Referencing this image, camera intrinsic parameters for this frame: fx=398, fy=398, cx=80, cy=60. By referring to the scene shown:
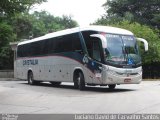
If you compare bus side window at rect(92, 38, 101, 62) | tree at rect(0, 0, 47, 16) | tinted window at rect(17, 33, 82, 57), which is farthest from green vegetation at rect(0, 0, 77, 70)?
bus side window at rect(92, 38, 101, 62)

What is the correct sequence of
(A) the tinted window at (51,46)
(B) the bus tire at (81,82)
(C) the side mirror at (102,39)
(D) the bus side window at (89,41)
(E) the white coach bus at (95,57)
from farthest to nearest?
(A) the tinted window at (51,46)
(B) the bus tire at (81,82)
(D) the bus side window at (89,41)
(E) the white coach bus at (95,57)
(C) the side mirror at (102,39)

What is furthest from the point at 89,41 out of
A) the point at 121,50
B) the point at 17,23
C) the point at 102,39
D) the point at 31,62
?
the point at 17,23

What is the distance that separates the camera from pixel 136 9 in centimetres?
5894

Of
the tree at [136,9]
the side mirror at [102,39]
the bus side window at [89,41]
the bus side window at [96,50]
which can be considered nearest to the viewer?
the side mirror at [102,39]

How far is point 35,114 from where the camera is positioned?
11922 mm

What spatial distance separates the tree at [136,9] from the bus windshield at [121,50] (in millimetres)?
35778

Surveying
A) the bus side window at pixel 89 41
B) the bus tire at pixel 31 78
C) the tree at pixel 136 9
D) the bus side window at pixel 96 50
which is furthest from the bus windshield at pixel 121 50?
the tree at pixel 136 9

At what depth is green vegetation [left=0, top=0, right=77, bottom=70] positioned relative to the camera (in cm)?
1822

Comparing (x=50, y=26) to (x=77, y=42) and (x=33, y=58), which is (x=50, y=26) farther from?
(x=77, y=42)

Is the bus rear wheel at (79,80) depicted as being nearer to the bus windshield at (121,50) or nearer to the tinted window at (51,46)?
the tinted window at (51,46)

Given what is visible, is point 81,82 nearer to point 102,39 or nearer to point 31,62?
point 102,39

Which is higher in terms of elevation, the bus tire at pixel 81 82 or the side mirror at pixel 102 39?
the side mirror at pixel 102 39

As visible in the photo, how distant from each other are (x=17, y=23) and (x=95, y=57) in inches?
1650

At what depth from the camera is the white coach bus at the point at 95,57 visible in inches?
758
